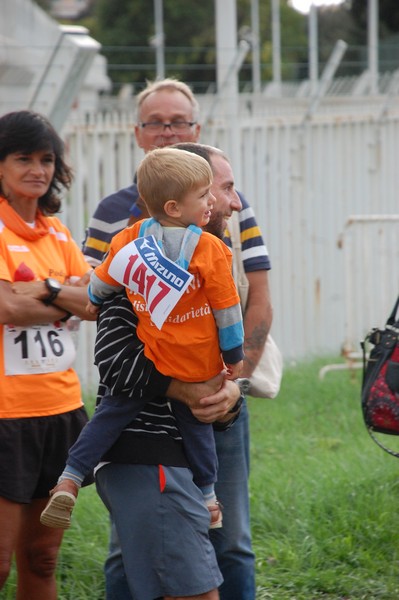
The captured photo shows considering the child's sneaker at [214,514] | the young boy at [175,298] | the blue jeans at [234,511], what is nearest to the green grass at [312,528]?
the blue jeans at [234,511]

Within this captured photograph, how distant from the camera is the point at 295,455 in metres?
6.80

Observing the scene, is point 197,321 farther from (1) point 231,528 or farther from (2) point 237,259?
(1) point 231,528

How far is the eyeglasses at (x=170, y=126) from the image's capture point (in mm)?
4367

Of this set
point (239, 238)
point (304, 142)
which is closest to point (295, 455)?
point (239, 238)

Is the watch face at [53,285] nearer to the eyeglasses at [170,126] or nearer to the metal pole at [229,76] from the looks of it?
the eyeglasses at [170,126]

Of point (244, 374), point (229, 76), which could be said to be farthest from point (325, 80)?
point (244, 374)

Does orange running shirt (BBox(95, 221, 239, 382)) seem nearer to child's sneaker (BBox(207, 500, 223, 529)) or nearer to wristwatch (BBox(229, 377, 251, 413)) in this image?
wristwatch (BBox(229, 377, 251, 413))

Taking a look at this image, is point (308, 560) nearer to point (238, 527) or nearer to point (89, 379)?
point (238, 527)

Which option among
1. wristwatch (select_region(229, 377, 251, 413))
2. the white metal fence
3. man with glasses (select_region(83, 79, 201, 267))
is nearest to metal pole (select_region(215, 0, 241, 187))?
the white metal fence

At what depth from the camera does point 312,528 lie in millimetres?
5430

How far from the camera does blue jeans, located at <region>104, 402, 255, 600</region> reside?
4109mm

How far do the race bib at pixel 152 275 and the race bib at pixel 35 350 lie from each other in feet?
2.77

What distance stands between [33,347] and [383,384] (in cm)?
135

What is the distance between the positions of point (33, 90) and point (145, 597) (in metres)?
5.11
